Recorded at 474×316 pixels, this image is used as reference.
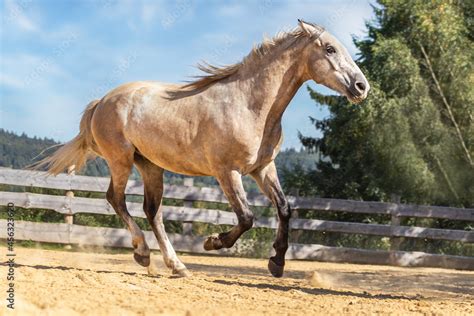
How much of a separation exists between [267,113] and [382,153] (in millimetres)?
9319

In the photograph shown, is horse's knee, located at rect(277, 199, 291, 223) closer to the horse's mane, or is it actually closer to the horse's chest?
the horse's chest

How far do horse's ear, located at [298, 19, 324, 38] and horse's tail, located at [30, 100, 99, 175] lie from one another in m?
2.51

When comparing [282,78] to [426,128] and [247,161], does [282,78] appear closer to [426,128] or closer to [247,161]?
[247,161]

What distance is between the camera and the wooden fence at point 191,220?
37.6 feet

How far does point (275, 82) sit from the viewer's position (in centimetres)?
603

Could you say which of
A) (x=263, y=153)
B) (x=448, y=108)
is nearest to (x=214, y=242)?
(x=263, y=153)

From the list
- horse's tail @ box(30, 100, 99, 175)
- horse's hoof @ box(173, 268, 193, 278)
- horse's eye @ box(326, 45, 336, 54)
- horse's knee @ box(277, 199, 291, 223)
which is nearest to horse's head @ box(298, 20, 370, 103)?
horse's eye @ box(326, 45, 336, 54)

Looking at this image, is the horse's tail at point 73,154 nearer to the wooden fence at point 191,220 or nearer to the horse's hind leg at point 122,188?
the horse's hind leg at point 122,188

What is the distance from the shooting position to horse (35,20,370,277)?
5.79m

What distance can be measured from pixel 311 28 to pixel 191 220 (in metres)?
6.34

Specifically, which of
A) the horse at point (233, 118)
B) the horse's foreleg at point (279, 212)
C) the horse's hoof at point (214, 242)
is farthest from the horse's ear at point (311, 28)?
the horse's hoof at point (214, 242)

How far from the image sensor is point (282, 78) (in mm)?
6047

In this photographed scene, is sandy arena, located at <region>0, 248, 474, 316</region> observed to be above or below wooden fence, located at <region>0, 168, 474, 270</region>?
below

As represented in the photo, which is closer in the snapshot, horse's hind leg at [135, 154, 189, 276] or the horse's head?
the horse's head
